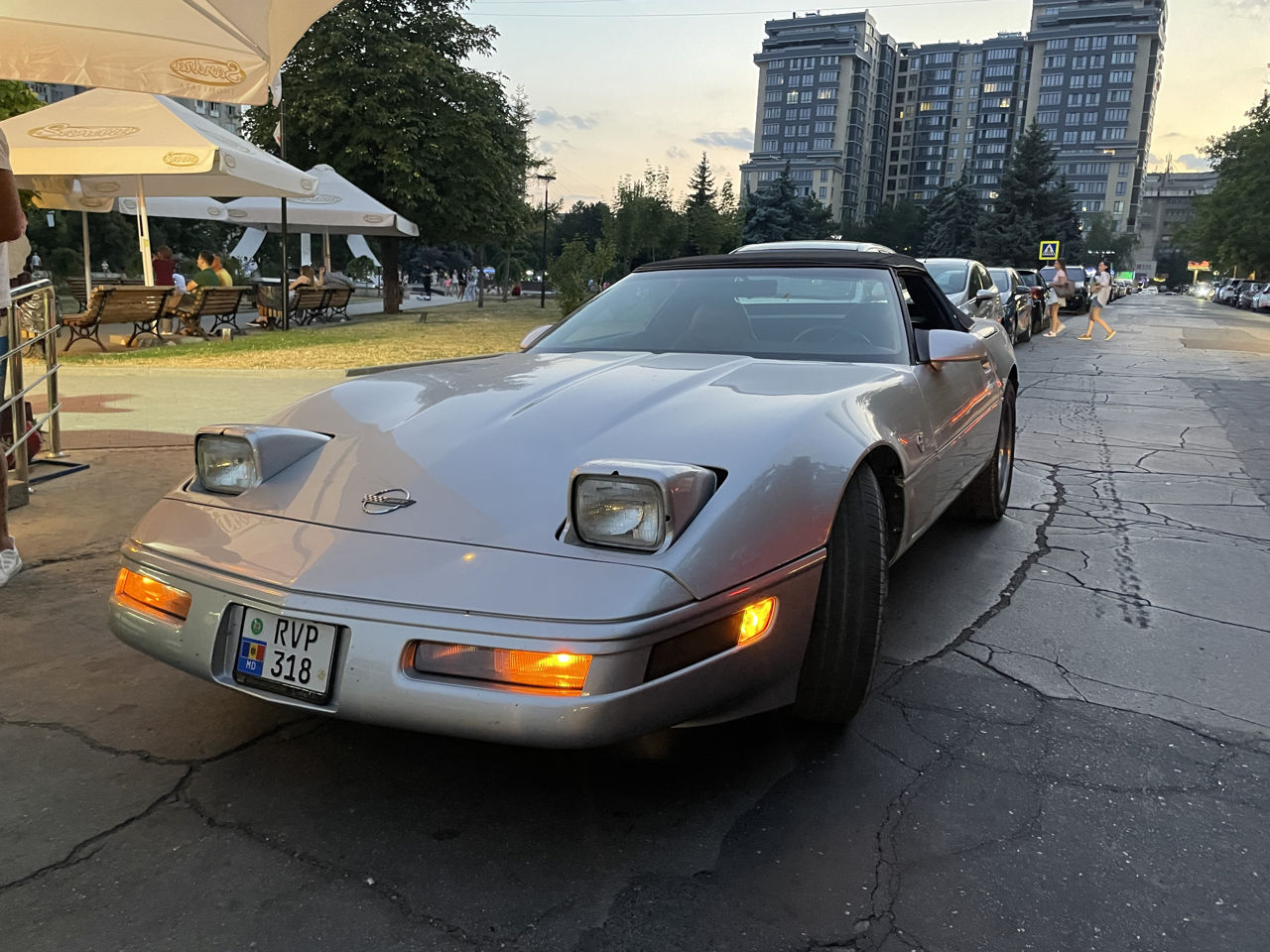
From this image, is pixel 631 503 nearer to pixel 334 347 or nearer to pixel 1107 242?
pixel 334 347

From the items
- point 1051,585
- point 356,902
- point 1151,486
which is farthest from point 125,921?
point 1151,486

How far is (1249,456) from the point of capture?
7.62 metres

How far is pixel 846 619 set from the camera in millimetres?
2549

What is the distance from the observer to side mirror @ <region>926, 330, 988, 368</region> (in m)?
3.47

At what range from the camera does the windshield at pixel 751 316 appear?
3.60 m

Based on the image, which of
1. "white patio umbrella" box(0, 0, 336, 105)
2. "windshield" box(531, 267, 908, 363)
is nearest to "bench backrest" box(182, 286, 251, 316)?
"white patio umbrella" box(0, 0, 336, 105)

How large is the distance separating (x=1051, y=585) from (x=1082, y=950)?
8.60ft

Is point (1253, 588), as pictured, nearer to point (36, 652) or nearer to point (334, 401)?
point (334, 401)

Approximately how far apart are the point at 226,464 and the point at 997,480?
13.1 ft

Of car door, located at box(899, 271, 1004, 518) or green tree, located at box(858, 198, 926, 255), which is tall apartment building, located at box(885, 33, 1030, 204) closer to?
green tree, located at box(858, 198, 926, 255)

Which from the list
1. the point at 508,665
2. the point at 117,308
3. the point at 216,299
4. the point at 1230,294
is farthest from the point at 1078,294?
the point at 508,665

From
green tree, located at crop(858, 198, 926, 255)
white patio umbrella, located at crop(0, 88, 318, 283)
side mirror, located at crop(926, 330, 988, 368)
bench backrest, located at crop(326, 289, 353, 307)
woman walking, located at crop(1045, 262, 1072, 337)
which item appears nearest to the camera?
side mirror, located at crop(926, 330, 988, 368)

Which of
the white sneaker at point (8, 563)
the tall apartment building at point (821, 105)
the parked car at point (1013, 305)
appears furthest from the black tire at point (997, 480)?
the tall apartment building at point (821, 105)

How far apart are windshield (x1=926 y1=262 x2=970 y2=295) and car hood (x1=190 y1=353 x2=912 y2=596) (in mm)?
9558
